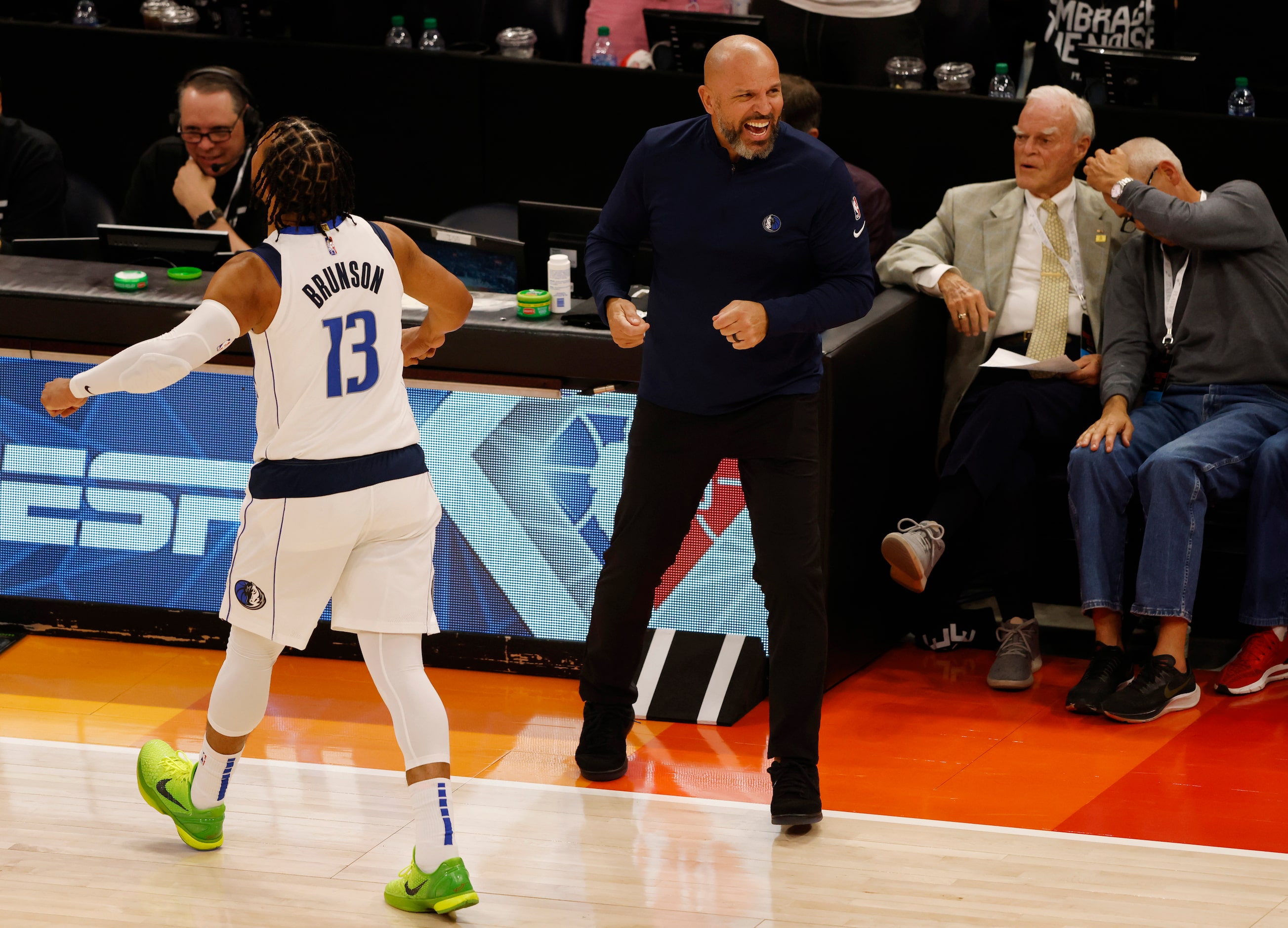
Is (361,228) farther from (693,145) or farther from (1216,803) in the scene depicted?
(1216,803)

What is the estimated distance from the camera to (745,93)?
11.1 feet

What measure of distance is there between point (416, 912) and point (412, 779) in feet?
0.91

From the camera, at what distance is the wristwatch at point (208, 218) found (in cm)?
539

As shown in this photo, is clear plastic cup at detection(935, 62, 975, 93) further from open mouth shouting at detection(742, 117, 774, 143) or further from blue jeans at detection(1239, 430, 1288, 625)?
open mouth shouting at detection(742, 117, 774, 143)

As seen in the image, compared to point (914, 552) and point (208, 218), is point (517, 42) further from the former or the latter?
point (914, 552)

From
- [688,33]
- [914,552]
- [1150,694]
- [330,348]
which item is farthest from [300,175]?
[688,33]

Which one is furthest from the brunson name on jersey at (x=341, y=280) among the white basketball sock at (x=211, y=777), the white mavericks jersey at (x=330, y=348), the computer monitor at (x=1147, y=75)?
the computer monitor at (x=1147, y=75)

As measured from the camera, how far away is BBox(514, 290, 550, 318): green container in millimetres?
4324

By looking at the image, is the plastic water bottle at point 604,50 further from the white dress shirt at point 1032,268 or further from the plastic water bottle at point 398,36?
the white dress shirt at point 1032,268

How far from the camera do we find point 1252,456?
4.34 m

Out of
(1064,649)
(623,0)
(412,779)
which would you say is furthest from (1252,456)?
(623,0)

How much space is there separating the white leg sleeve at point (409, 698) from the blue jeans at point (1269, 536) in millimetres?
2319

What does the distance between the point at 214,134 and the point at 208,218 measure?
0.28 meters

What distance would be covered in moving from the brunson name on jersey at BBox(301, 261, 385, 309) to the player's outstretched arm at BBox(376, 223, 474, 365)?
97 mm
